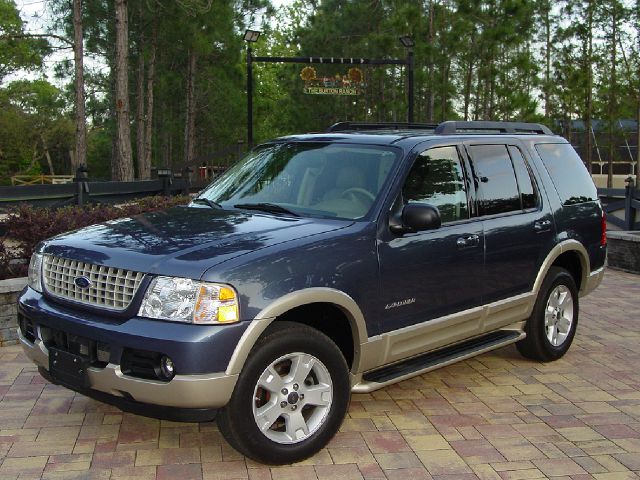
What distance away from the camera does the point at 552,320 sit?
621 centimetres

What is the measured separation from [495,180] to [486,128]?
0.56 m

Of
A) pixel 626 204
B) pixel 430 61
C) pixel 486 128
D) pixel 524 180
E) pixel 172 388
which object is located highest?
pixel 430 61

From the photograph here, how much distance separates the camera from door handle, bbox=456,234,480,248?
501cm

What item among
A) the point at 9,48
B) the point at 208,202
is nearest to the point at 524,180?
the point at 208,202

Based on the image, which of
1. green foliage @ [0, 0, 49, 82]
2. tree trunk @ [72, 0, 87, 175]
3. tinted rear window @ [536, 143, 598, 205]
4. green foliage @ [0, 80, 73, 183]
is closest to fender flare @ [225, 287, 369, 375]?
tinted rear window @ [536, 143, 598, 205]

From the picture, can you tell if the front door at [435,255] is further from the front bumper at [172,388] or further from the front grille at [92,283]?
the front grille at [92,283]

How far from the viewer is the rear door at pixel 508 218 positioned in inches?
210

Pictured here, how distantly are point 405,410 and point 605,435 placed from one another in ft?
4.24

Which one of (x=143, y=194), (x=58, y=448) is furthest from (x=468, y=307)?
(x=143, y=194)

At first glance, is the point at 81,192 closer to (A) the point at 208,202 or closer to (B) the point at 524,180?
(A) the point at 208,202

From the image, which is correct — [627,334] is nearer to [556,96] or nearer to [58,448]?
[58,448]

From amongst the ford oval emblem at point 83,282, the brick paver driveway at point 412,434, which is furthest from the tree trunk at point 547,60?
the ford oval emblem at point 83,282

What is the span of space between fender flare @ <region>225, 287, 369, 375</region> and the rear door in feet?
4.38

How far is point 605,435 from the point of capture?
461cm
